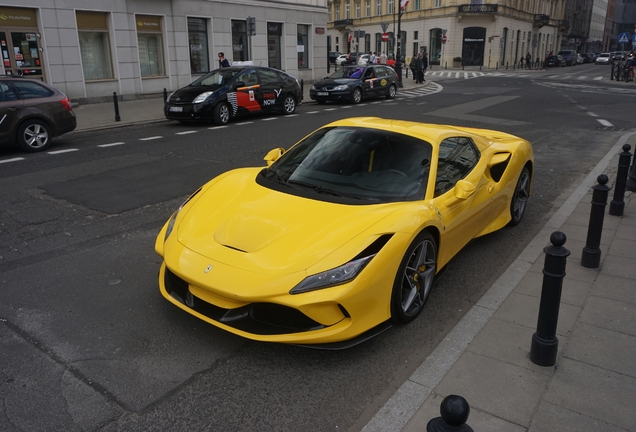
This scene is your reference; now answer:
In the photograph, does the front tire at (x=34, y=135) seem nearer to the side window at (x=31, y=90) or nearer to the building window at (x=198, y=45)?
the side window at (x=31, y=90)

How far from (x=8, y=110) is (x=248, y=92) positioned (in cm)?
688

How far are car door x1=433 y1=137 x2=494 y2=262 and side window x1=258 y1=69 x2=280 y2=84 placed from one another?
12.2 metres

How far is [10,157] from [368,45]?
69246 mm

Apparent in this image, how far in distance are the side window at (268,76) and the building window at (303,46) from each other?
13.2m

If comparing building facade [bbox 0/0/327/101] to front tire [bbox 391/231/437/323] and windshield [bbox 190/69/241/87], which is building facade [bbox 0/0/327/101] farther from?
front tire [bbox 391/231/437/323]

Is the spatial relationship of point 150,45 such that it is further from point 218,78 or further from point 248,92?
point 248,92

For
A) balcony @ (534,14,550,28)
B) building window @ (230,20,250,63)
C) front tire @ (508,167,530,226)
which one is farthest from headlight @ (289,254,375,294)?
balcony @ (534,14,550,28)

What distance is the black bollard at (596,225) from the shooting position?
4688mm

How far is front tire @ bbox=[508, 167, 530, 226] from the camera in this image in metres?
6.00

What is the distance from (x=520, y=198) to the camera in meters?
6.22

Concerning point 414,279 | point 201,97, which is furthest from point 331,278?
point 201,97

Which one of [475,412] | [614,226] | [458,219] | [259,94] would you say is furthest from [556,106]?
[475,412]

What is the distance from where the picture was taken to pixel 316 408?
9.73ft

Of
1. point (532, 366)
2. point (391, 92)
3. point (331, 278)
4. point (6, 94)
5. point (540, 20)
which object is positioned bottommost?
point (532, 366)
